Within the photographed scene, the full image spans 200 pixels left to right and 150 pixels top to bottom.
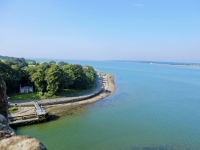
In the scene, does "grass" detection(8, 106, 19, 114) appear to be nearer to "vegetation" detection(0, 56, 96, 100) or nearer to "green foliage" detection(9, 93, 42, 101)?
"green foliage" detection(9, 93, 42, 101)

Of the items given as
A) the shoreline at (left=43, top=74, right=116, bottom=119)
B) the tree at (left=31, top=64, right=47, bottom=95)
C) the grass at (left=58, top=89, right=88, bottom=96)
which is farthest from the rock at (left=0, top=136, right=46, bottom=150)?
the grass at (left=58, top=89, right=88, bottom=96)

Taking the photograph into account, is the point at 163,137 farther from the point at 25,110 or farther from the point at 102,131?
the point at 25,110

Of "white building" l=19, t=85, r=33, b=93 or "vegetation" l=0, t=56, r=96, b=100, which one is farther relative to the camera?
"white building" l=19, t=85, r=33, b=93

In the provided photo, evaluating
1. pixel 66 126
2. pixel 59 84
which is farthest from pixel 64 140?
pixel 59 84

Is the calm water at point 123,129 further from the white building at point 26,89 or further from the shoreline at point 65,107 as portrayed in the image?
the white building at point 26,89

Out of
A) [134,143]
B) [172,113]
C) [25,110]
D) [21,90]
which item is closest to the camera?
[134,143]

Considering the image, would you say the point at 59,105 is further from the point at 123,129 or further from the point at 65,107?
the point at 123,129

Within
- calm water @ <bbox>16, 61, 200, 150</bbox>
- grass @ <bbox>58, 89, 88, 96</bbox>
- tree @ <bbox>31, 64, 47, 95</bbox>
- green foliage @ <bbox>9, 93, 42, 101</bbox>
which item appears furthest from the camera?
grass @ <bbox>58, 89, 88, 96</bbox>

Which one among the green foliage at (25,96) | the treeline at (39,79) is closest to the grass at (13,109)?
the green foliage at (25,96)
